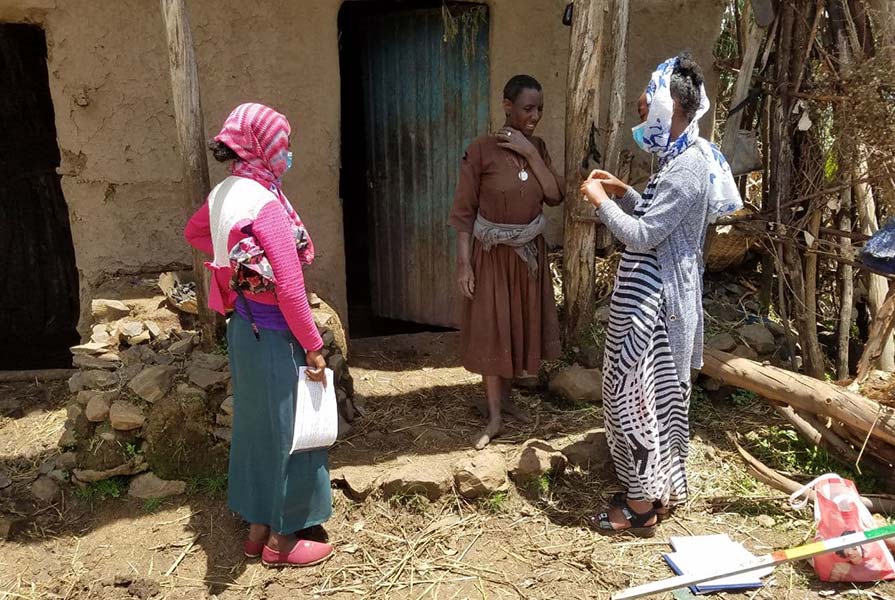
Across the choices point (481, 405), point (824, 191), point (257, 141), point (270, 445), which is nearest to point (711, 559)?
point (481, 405)

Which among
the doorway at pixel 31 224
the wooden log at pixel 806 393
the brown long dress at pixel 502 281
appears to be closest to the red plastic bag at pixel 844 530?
the wooden log at pixel 806 393

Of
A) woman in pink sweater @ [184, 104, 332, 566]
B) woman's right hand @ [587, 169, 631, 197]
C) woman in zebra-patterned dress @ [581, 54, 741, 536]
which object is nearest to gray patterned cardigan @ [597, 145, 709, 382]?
woman in zebra-patterned dress @ [581, 54, 741, 536]

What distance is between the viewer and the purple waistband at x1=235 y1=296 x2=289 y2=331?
118 inches

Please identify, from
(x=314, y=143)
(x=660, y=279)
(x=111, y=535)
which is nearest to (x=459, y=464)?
(x=660, y=279)

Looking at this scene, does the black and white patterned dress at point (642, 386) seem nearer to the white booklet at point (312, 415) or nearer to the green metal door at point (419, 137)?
the white booklet at point (312, 415)

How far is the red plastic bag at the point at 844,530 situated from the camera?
3146 millimetres

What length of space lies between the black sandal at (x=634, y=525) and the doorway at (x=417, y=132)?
2522 mm

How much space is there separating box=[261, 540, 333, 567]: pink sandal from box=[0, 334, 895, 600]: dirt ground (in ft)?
0.16

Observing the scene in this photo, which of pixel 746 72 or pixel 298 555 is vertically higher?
pixel 746 72

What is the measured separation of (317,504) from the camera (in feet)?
10.8

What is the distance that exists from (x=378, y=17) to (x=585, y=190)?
3.04m

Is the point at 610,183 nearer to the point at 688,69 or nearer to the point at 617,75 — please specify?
the point at 688,69

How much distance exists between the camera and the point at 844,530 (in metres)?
3.23

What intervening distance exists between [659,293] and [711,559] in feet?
4.07
